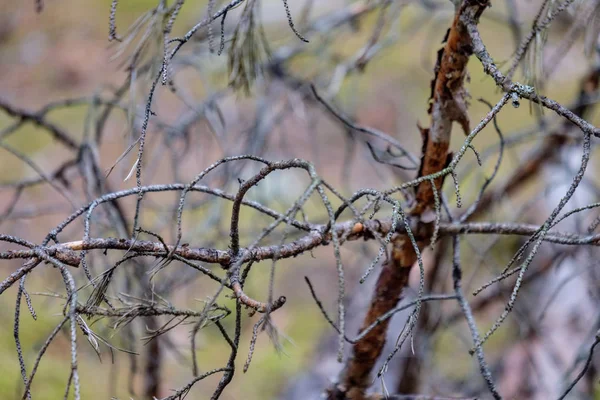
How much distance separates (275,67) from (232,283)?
116cm

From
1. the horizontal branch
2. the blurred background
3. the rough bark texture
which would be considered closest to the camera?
the horizontal branch

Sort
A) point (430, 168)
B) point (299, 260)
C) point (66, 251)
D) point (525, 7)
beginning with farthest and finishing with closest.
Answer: point (525, 7) < point (299, 260) < point (430, 168) < point (66, 251)

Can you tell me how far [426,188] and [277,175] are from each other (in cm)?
233

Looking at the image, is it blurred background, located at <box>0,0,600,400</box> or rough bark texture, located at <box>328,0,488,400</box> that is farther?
blurred background, located at <box>0,0,600,400</box>

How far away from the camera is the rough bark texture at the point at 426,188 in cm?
80

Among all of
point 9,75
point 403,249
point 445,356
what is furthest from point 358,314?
point 9,75

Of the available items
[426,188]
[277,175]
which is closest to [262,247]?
[426,188]

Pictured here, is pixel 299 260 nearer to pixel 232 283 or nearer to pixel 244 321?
pixel 244 321

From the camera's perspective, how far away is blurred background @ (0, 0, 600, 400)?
1438 millimetres

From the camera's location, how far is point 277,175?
3.20 m

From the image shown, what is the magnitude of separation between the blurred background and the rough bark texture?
0.26ft

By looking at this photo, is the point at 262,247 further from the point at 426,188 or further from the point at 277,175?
the point at 277,175

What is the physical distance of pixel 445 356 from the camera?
2666 millimetres

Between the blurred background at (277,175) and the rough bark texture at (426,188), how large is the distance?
81 millimetres
